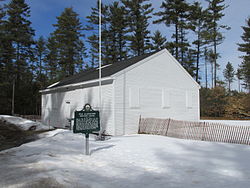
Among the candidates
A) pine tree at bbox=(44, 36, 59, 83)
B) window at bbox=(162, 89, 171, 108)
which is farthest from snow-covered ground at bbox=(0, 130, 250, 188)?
pine tree at bbox=(44, 36, 59, 83)

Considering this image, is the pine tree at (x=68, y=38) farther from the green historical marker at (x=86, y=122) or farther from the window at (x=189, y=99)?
the green historical marker at (x=86, y=122)

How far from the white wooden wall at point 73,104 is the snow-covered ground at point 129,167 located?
14.7 feet

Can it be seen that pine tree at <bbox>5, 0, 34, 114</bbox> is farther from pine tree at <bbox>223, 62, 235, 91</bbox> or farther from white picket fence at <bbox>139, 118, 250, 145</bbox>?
pine tree at <bbox>223, 62, 235, 91</bbox>

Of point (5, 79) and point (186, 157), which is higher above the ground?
point (5, 79)

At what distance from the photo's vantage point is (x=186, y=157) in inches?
267

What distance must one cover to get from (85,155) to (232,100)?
929 inches

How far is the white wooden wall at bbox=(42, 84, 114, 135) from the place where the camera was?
1264cm

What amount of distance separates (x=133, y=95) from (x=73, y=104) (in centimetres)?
531

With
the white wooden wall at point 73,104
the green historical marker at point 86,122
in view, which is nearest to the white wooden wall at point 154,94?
the white wooden wall at point 73,104

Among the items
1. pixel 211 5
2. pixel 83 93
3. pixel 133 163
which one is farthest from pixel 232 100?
pixel 133 163

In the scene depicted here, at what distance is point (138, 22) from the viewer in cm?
3222

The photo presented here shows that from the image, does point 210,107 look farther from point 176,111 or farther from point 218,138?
point 218,138

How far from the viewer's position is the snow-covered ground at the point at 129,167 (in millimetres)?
4320

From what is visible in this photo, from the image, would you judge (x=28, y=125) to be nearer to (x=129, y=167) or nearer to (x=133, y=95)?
(x=133, y=95)
